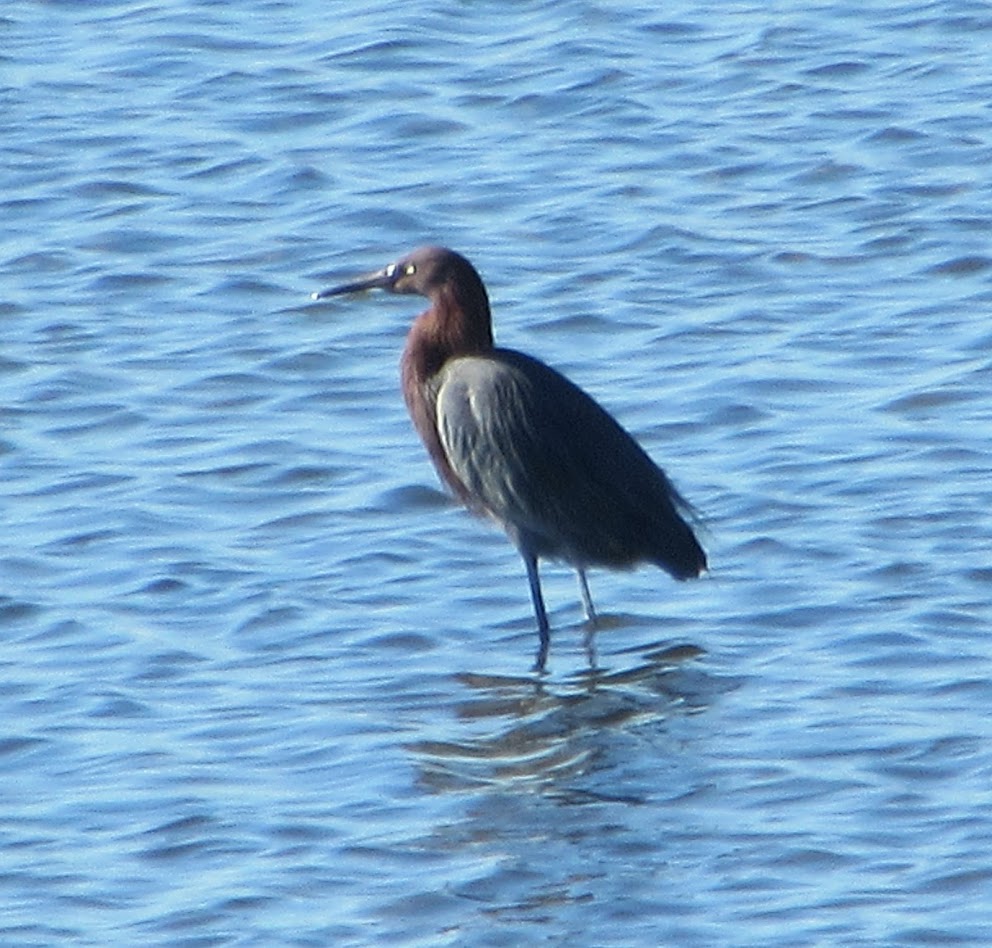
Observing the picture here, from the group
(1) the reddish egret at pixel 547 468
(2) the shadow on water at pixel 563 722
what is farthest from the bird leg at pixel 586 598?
(2) the shadow on water at pixel 563 722

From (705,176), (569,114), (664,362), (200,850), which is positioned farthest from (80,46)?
(200,850)

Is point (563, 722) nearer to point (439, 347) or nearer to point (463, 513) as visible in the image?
point (439, 347)

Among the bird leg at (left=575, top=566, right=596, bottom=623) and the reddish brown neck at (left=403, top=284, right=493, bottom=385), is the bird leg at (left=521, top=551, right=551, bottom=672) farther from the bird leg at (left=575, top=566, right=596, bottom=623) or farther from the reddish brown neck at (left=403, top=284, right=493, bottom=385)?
the reddish brown neck at (left=403, top=284, right=493, bottom=385)

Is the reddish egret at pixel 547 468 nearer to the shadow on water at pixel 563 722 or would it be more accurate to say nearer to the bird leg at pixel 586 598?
the bird leg at pixel 586 598

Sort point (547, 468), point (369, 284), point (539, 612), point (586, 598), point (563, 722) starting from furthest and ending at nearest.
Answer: point (369, 284)
point (547, 468)
point (586, 598)
point (539, 612)
point (563, 722)

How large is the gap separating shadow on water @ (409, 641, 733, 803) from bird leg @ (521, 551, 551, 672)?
0.15 metres

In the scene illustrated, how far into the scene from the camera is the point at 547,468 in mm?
8820

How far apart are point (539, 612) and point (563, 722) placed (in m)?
0.62

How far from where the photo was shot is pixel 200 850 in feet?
22.9

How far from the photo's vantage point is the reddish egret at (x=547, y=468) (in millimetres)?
8727

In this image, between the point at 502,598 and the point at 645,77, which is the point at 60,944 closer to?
the point at 502,598

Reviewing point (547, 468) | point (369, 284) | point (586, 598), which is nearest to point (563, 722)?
point (586, 598)

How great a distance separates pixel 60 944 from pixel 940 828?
201cm

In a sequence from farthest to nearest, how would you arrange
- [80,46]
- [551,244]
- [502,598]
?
[80,46]
[551,244]
[502,598]
